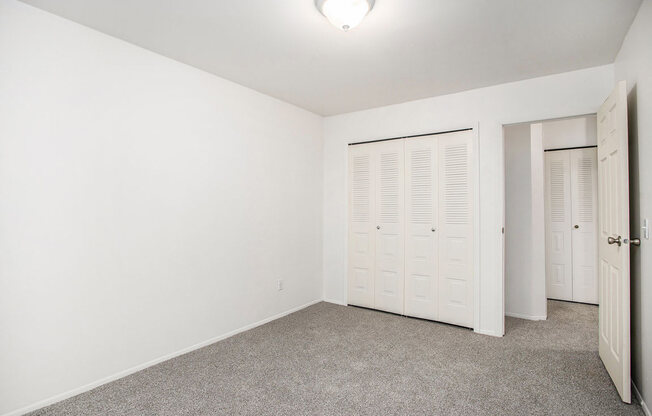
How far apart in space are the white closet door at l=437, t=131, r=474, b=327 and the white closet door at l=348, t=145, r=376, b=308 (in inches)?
33.2

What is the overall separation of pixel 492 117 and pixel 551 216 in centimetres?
211

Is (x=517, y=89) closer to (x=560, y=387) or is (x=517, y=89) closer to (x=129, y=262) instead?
(x=560, y=387)

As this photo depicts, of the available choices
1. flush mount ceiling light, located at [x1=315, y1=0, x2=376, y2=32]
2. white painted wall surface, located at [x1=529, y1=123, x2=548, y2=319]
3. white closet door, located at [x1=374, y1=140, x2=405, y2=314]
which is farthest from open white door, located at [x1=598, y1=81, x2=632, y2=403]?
white closet door, located at [x1=374, y1=140, x2=405, y2=314]

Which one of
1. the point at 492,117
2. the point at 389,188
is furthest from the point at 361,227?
the point at 492,117

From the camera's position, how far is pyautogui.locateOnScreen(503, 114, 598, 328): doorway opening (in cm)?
381

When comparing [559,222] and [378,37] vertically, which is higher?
[378,37]

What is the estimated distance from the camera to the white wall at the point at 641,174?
198 cm

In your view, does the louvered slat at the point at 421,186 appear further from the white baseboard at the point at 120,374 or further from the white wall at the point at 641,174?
the white baseboard at the point at 120,374

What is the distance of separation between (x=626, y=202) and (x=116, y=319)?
347 cm

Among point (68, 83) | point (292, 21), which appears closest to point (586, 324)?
point (292, 21)

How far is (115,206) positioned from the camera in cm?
249

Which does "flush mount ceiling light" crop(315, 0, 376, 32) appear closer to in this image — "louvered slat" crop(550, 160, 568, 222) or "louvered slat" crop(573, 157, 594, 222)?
"louvered slat" crop(550, 160, 568, 222)

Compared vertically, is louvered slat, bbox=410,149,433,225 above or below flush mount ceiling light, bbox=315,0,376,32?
below

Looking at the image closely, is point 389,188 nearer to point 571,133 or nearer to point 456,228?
point 456,228
